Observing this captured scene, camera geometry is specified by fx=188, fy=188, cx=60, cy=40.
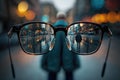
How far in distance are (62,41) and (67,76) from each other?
29 centimetres

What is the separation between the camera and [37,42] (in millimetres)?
1326

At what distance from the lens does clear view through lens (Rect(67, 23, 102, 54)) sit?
4.21 feet

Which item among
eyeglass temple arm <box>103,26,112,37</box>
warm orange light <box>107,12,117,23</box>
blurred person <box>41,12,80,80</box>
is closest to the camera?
eyeglass temple arm <box>103,26,112,37</box>

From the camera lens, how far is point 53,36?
1.36 metres

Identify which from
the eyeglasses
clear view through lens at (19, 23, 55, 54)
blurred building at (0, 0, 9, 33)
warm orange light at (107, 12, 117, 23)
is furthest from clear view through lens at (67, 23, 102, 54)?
warm orange light at (107, 12, 117, 23)

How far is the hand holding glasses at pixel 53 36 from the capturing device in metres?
1.28

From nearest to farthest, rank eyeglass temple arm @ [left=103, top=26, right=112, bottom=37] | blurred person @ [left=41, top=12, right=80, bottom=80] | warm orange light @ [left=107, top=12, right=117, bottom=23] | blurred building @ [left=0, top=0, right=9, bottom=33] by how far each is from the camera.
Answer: eyeglass temple arm @ [left=103, top=26, right=112, bottom=37]
blurred person @ [left=41, top=12, right=80, bottom=80]
blurred building @ [left=0, top=0, right=9, bottom=33]
warm orange light @ [left=107, top=12, right=117, bottom=23]

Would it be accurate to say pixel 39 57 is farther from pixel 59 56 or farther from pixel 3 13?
pixel 3 13

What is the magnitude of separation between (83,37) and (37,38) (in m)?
0.32

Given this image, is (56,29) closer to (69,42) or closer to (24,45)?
(69,42)

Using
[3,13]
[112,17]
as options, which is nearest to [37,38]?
[3,13]

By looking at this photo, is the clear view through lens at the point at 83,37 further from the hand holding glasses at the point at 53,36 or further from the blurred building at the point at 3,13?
the blurred building at the point at 3,13

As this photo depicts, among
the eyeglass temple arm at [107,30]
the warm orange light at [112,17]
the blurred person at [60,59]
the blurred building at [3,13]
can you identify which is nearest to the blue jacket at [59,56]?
the blurred person at [60,59]

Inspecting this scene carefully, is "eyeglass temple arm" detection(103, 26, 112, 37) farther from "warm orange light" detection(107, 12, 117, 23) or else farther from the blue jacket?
"warm orange light" detection(107, 12, 117, 23)
